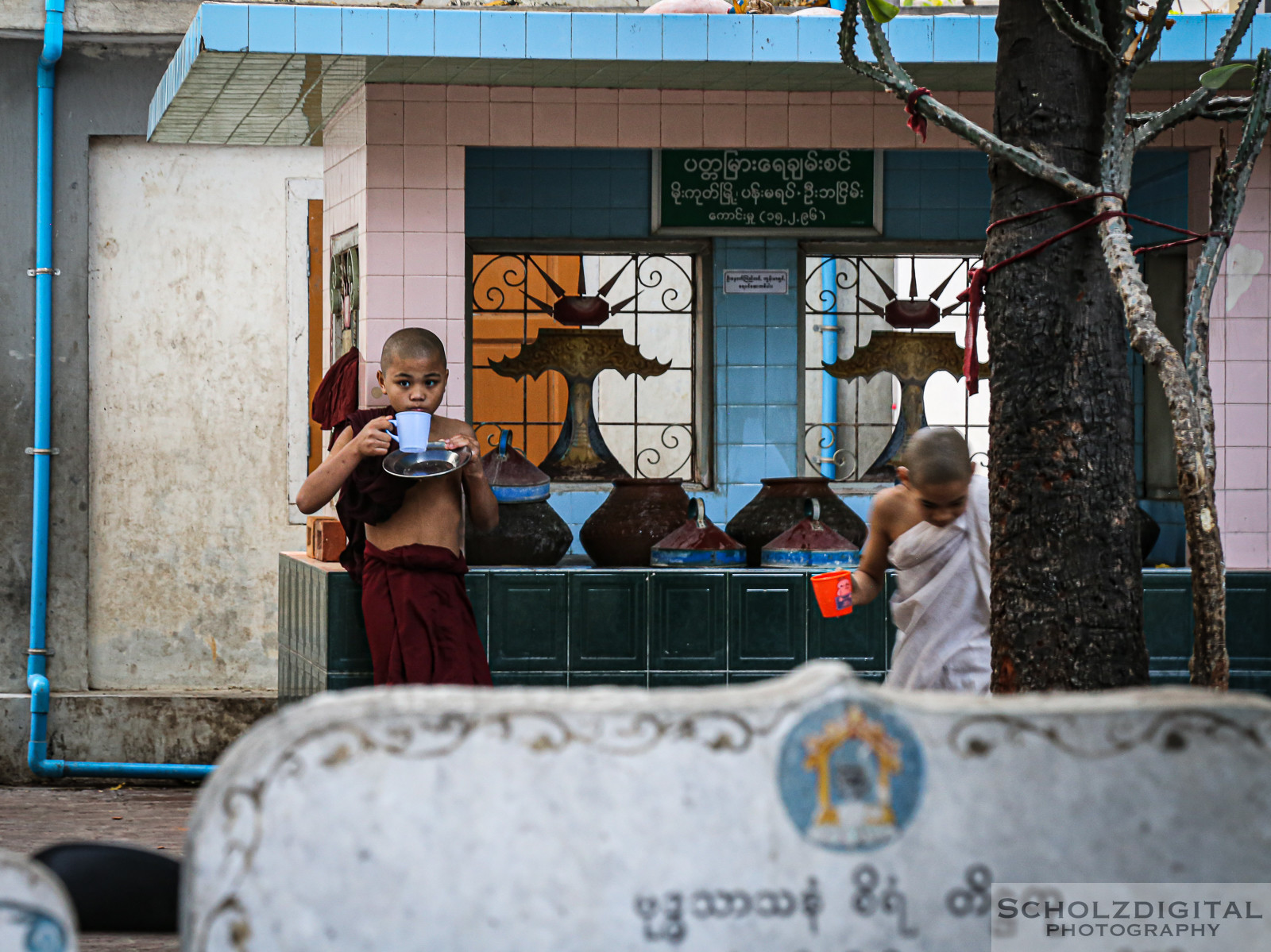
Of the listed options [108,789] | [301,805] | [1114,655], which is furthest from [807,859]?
[108,789]

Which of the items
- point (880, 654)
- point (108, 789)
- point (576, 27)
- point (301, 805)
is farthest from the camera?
point (108, 789)

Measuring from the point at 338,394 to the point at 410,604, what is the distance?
1454 mm

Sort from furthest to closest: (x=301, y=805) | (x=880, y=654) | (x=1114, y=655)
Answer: (x=880, y=654) → (x=1114, y=655) → (x=301, y=805)

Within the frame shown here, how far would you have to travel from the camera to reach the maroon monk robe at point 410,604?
5332 millimetres

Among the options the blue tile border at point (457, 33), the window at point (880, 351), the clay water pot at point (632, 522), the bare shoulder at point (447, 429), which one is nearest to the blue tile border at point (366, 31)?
the blue tile border at point (457, 33)

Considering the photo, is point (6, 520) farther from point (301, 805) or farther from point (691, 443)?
point (301, 805)

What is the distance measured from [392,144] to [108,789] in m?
3.86

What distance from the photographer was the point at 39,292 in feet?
26.3

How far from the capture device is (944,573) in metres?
4.36

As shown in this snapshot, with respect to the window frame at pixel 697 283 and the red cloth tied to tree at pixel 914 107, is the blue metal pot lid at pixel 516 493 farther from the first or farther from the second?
the red cloth tied to tree at pixel 914 107

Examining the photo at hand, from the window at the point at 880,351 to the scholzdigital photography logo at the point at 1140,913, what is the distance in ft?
17.5

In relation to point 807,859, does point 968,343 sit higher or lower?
higher

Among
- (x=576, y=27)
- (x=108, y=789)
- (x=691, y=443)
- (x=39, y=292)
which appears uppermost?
(x=576, y=27)

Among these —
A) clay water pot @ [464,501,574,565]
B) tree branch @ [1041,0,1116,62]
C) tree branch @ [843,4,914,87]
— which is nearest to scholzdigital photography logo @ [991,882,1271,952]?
tree branch @ [1041,0,1116,62]
